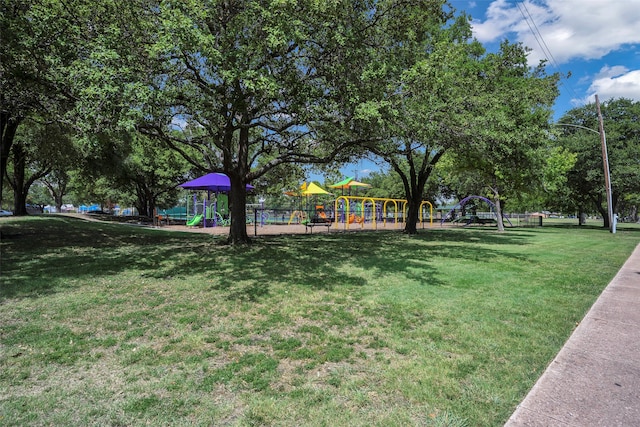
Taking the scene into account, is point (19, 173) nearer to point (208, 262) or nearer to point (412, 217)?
Result: point (208, 262)

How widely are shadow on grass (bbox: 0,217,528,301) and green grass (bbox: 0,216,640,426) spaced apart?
0.08 m

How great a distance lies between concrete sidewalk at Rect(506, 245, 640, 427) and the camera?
2.83 meters

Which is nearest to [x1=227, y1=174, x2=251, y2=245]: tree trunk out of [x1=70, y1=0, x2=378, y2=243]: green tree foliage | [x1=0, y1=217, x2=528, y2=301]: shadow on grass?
[x1=0, y1=217, x2=528, y2=301]: shadow on grass

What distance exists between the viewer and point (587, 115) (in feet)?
114

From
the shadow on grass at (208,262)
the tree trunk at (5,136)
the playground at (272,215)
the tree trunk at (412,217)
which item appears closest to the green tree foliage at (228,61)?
the shadow on grass at (208,262)

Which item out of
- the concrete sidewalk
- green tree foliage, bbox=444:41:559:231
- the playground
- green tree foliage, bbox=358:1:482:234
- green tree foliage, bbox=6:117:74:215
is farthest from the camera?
the playground

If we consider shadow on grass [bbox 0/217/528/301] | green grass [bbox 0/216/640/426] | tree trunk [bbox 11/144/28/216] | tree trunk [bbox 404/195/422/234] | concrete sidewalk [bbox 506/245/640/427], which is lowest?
concrete sidewalk [bbox 506/245/640/427]

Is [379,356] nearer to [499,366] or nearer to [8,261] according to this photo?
[499,366]

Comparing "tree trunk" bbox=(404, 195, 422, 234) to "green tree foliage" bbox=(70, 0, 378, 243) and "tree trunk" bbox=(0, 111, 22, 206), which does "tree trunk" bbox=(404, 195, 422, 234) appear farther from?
"tree trunk" bbox=(0, 111, 22, 206)

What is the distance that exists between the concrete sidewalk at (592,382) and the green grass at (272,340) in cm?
15

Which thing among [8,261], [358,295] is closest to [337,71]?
[358,295]

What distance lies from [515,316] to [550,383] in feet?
7.04

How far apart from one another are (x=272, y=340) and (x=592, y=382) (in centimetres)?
313

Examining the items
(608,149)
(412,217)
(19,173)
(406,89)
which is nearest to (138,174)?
(19,173)
